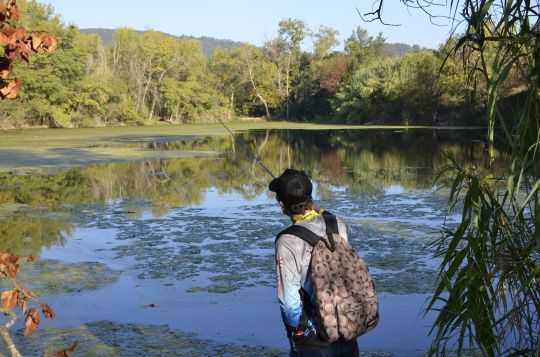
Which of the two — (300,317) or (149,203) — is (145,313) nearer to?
(300,317)

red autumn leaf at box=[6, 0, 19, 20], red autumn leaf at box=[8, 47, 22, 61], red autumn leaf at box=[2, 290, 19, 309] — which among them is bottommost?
red autumn leaf at box=[2, 290, 19, 309]

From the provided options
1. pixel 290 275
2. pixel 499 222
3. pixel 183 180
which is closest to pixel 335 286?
pixel 290 275

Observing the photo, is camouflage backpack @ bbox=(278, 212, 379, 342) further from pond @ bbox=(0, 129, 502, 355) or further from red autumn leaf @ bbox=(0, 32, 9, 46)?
red autumn leaf @ bbox=(0, 32, 9, 46)

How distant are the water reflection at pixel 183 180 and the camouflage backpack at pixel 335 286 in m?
6.43

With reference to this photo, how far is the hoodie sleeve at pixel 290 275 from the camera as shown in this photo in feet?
8.83

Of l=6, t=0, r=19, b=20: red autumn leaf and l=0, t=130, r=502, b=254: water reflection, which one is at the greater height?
l=6, t=0, r=19, b=20: red autumn leaf

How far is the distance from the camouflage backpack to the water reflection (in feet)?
21.1

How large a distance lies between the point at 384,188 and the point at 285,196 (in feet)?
37.4

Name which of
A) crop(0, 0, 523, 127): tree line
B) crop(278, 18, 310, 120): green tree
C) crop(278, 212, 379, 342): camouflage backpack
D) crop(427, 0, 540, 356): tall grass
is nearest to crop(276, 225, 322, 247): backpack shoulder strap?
crop(278, 212, 379, 342): camouflage backpack

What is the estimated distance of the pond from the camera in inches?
211

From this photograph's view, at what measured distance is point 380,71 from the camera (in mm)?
51531

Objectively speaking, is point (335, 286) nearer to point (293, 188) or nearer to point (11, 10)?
point (293, 188)

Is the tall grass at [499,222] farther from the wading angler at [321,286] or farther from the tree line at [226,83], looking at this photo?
the tree line at [226,83]

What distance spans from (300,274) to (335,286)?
15cm
